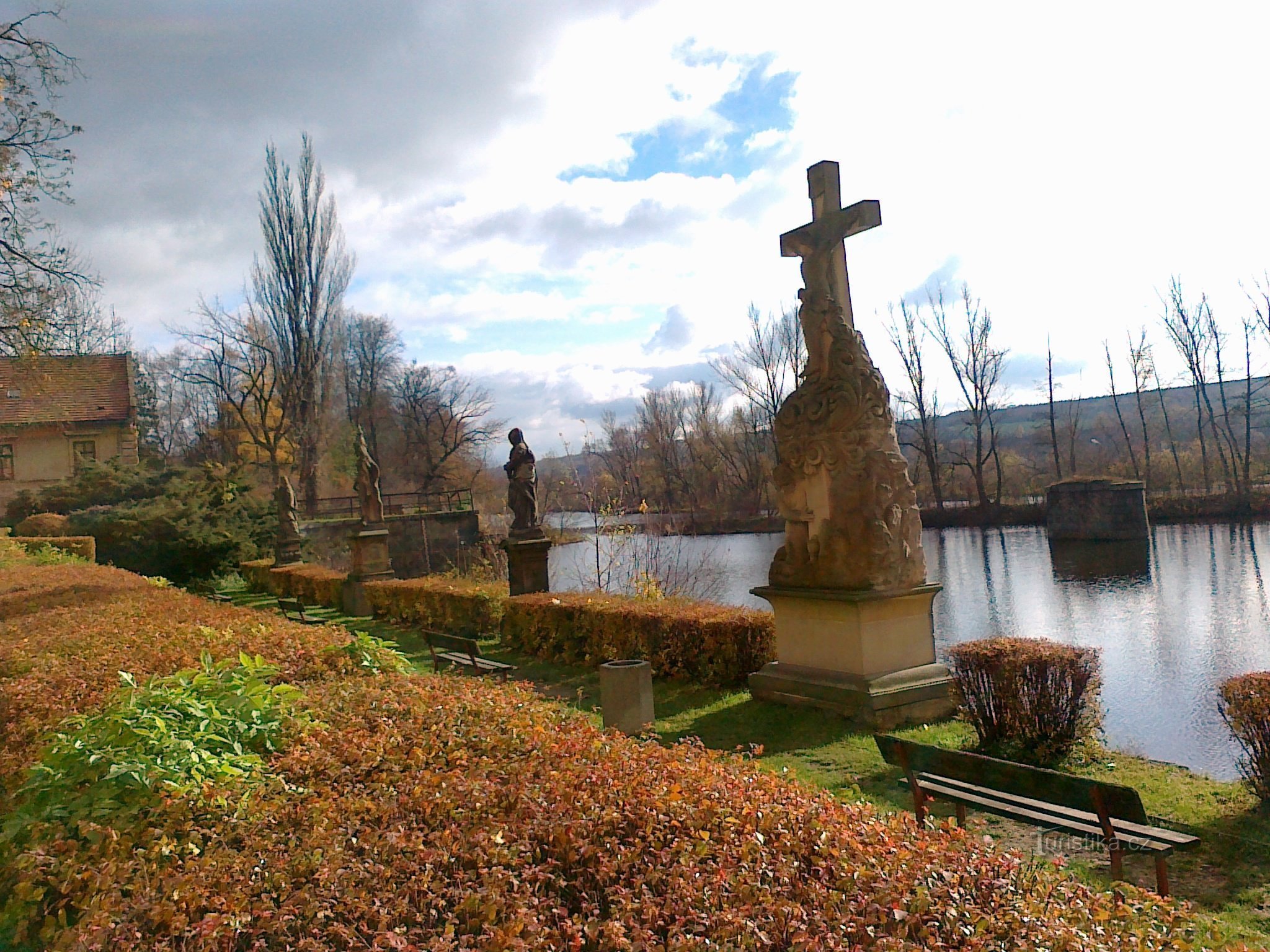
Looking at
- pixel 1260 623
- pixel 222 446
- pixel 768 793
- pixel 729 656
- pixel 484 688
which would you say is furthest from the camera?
pixel 222 446

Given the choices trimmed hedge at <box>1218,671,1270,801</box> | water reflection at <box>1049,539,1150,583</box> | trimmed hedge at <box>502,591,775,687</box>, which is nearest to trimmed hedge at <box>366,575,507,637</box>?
trimmed hedge at <box>502,591,775,687</box>

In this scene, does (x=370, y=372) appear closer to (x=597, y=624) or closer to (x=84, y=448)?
(x=84, y=448)

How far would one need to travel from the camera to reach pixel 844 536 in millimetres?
7012

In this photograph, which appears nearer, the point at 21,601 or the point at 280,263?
the point at 21,601

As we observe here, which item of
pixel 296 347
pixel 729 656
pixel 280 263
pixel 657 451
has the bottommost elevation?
pixel 729 656

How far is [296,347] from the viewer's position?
119 feet

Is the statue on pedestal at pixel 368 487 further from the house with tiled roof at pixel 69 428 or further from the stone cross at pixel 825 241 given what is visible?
the house with tiled roof at pixel 69 428

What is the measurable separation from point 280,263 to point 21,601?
95.5ft

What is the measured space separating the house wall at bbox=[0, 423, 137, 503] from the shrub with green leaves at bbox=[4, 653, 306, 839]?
3503cm

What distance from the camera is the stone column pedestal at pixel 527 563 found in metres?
12.6

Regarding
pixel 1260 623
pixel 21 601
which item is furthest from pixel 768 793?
pixel 1260 623

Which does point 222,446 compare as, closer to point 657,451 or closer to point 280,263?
point 280,263

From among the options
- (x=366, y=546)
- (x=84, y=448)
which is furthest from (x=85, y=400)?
(x=366, y=546)

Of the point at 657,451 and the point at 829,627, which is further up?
the point at 657,451
